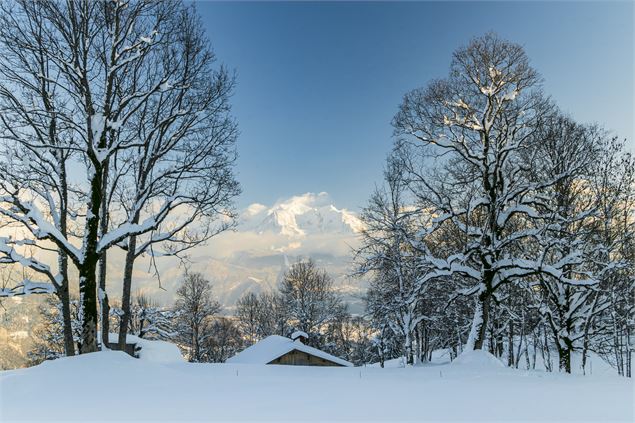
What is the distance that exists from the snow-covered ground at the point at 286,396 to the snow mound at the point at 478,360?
1529mm

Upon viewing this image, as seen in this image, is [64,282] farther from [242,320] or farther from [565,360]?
[242,320]

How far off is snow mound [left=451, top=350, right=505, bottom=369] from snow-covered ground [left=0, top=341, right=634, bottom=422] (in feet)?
5.02

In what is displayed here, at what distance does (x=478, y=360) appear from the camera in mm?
10727

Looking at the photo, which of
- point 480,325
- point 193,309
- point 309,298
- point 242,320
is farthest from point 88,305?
point 242,320

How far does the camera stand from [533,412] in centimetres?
534

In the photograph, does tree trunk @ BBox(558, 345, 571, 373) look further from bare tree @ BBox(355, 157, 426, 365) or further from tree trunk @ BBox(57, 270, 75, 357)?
tree trunk @ BBox(57, 270, 75, 357)

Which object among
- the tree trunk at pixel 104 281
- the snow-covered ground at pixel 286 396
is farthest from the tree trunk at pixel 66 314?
the snow-covered ground at pixel 286 396

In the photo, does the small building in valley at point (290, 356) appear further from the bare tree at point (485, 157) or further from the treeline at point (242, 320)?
the bare tree at point (485, 157)

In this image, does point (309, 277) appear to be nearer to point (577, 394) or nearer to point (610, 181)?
point (610, 181)

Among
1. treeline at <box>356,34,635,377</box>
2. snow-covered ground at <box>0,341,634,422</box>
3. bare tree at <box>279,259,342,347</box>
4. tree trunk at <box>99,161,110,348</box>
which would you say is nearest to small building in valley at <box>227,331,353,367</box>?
bare tree at <box>279,259,342,347</box>

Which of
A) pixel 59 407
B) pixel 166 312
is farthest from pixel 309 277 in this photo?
pixel 59 407

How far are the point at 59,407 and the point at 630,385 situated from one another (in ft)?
35.9

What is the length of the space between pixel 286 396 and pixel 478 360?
283 inches

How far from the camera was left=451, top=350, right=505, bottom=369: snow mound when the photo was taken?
1028 centimetres
